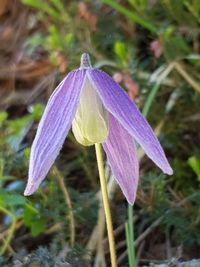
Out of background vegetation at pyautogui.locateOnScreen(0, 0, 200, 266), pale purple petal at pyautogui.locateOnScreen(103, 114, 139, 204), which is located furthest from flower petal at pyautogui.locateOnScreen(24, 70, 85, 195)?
background vegetation at pyautogui.locateOnScreen(0, 0, 200, 266)

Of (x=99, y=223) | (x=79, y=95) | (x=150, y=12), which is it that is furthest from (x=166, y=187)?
(x=79, y=95)

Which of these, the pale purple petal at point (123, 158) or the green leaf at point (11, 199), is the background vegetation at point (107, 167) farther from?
the pale purple petal at point (123, 158)

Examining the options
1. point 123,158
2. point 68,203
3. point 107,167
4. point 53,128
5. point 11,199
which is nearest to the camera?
point 53,128

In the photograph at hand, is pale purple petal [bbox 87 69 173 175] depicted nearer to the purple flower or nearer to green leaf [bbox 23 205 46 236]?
the purple flower

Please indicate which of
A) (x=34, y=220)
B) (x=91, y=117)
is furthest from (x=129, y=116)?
(x=34, y=220)

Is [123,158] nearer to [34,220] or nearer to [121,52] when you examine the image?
[34,220]

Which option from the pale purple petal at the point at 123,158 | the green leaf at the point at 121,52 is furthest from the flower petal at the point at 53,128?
the green leaf at the point at 121,52

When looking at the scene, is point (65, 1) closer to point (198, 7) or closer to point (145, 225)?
point (198, 7)
